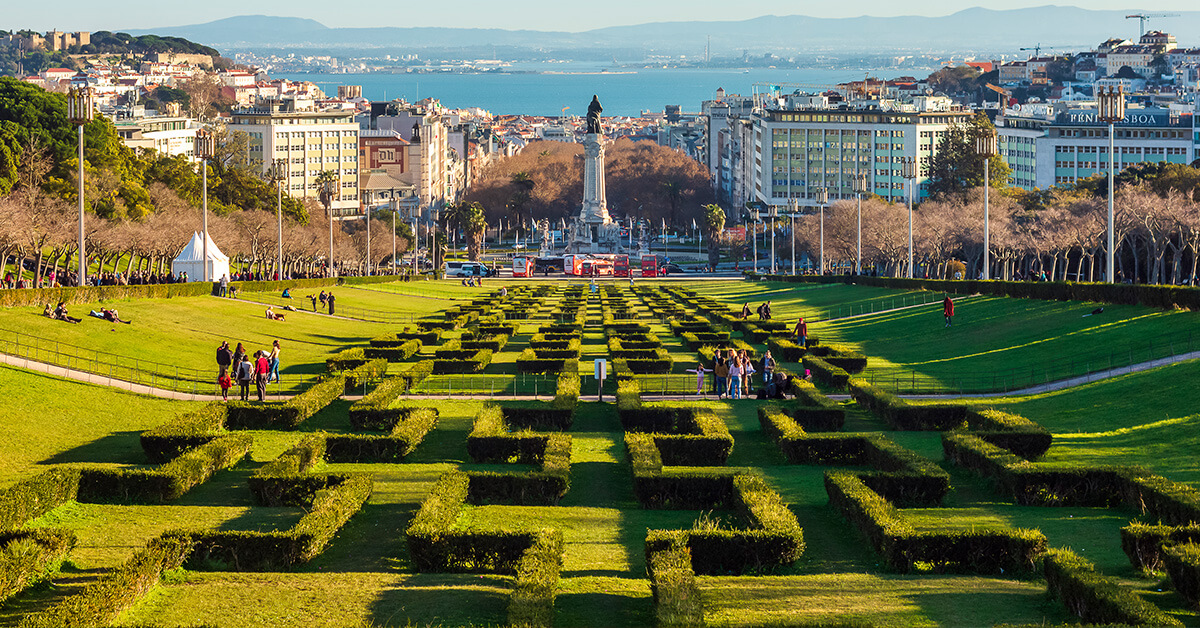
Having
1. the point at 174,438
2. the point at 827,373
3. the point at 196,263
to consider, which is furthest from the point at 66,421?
the point at 196,263

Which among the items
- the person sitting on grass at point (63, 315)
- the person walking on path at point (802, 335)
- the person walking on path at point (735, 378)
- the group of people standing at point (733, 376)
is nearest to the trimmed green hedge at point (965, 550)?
the group of people standing at point (733, 376)

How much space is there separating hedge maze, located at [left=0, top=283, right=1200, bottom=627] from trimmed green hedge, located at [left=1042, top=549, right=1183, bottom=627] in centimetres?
4

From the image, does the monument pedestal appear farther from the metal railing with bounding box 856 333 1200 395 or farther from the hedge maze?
the hedge maze

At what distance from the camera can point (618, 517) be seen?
79.7 ft

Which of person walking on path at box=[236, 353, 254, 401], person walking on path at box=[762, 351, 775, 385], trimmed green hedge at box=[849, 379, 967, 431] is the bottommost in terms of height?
trimmed green hedge at box=[849, 379, 967, 431]

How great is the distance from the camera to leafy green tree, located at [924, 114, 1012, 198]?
136750 mm

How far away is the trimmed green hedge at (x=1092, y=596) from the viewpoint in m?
16.0

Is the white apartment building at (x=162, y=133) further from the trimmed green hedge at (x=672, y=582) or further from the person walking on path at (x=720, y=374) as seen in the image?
the trimmed green hedge at (x=672, y=582)

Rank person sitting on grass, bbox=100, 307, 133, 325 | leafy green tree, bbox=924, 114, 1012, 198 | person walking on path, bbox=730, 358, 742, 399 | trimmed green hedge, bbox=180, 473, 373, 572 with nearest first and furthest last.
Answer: trimmed green hedge, bbox=180, 473, 373, 572, person walking on path, bbox=730, 358, 742, 399, person sitting on grass, bbox=100, 307, 133, 325, leafy green tree, bbox=924, 114, 1012, 198

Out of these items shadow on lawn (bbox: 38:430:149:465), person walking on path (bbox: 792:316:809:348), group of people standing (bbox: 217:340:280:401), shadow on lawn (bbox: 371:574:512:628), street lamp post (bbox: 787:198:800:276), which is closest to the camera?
shadow on lawn (bbox: 371:574:512:628)

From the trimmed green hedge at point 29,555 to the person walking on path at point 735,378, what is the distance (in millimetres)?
23328

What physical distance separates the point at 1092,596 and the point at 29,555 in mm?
13615

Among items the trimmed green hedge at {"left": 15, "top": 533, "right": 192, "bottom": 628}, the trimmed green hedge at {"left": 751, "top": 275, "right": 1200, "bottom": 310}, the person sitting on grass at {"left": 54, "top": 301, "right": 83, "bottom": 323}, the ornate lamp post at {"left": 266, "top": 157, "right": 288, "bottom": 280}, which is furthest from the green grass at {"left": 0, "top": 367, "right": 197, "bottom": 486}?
the ornate lamp post at {"left": 266, "top": 157, "right": 288, "bottom": 280}

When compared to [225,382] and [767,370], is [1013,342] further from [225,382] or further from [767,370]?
[225,382]
